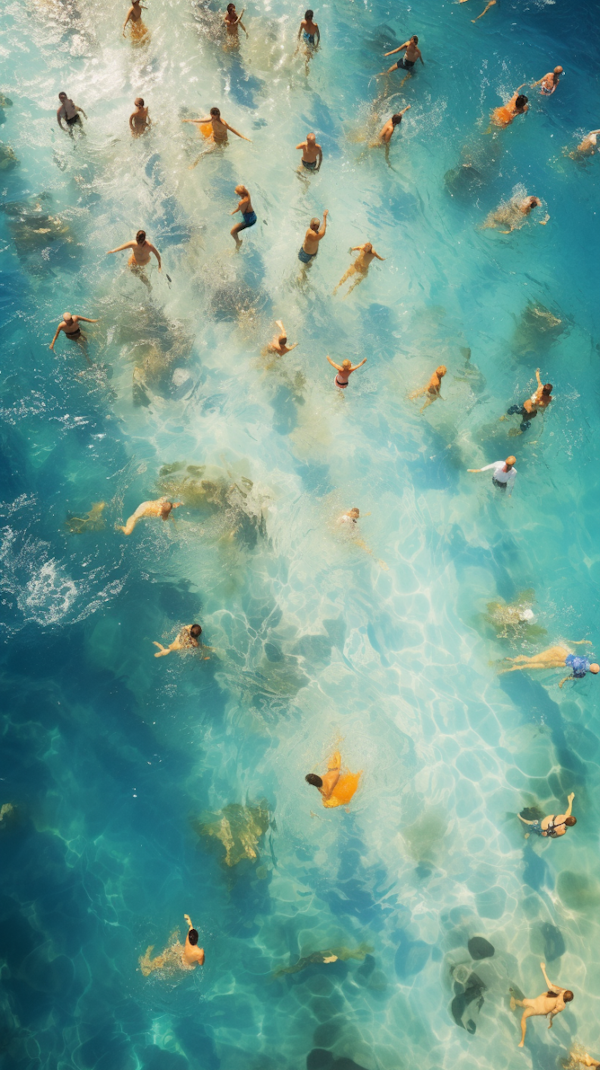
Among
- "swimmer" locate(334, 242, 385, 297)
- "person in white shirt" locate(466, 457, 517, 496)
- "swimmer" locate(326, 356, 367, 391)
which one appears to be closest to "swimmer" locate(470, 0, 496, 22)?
"swimmer" locate(334, 242, 385, 297)

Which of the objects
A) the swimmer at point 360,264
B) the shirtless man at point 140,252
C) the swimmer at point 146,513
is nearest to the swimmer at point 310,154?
the swimmer at point 360,264

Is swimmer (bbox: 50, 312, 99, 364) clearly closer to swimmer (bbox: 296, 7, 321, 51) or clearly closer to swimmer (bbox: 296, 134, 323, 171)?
swimmer (bbox: 296, 134, 323, 171)

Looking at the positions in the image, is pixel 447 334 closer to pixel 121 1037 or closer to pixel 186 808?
pixel 186 808

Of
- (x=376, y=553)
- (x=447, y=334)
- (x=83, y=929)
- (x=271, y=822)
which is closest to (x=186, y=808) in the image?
(x=271, y=822)

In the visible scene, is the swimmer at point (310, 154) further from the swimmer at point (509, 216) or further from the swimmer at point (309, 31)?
the swimmer at point (509, 216)

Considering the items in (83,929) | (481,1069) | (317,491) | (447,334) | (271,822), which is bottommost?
(481,1069)

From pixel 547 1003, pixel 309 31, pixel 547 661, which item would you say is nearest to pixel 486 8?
pixel 309 31

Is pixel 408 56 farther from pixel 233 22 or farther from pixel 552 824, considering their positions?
pixel 552 824

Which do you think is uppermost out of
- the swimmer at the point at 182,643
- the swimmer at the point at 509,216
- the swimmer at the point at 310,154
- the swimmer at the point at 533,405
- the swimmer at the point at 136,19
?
the swimmer at the point at 136,19
